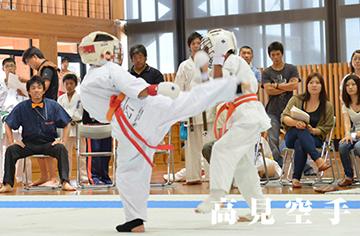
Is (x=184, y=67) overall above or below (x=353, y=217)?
above

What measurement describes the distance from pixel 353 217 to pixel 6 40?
10365mm

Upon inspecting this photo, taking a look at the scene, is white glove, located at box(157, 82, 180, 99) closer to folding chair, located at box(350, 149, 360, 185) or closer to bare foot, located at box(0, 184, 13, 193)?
folding chair, located at box(350, 149, 360, 185)

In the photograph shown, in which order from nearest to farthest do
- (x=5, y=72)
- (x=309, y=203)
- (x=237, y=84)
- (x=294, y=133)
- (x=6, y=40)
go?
(x=237, y=84)
(x=309, y=203)
(x=294, y=133)
(x=5, y=72)
(x=6, y=40)

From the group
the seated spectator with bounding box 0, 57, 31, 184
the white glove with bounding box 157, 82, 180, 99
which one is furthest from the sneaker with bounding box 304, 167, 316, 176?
the white glove with bounding box 157, 82, 180, 99

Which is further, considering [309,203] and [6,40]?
[6,40]

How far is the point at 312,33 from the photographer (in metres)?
14.7

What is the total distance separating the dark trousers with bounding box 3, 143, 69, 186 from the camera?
8.18 metres

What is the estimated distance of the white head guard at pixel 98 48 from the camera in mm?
4707

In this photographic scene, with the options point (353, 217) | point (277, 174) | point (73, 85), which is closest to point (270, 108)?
point (277, 174)

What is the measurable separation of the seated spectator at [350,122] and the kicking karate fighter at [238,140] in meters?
2.73

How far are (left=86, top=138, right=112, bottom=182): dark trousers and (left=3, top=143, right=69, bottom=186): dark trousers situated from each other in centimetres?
50

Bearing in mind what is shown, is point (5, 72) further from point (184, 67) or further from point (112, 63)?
point (112, 63)

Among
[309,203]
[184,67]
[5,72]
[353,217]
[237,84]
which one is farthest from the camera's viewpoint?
[5,72]

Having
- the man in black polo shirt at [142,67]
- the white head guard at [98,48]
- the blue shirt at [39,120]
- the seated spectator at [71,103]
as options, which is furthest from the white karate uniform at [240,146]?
the seated spectator at [71,103]
